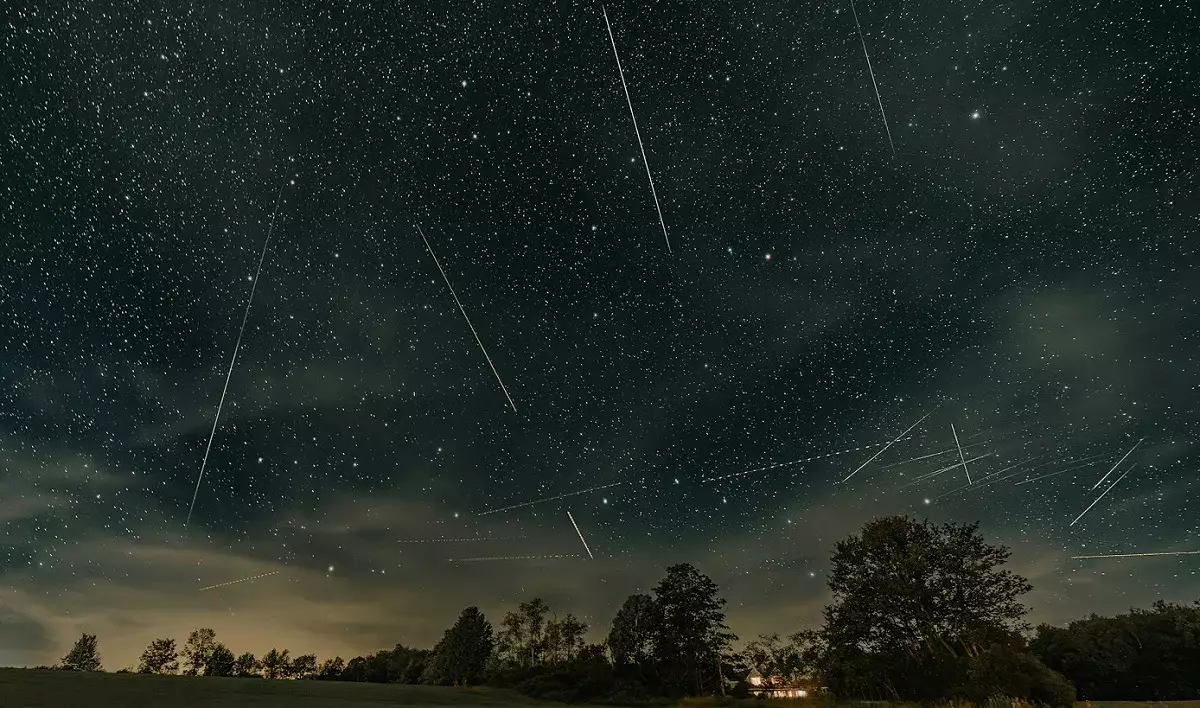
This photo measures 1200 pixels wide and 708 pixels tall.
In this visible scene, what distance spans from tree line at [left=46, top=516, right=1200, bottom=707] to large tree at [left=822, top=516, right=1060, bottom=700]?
0.06 metres

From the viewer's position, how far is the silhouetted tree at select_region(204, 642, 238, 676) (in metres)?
137

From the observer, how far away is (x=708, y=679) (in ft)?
191

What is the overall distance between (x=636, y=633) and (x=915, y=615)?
31.3 metres

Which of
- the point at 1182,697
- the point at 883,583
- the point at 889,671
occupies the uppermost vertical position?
the point at 883,583

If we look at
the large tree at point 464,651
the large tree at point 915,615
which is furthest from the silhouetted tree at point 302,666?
the large tree at point 915,615

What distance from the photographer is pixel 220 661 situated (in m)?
139

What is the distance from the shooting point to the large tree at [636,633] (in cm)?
5800

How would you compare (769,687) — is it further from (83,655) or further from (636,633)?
(83,655)

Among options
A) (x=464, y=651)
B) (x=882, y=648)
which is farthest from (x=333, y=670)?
(x=882, y=648)

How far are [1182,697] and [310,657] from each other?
170 m

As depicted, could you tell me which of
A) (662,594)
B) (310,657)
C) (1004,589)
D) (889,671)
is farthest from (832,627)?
(310,657)

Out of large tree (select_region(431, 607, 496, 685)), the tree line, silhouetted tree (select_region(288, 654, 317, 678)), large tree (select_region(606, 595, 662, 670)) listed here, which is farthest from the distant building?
silhouetted tree (select_region(288, 654, 317, 678))

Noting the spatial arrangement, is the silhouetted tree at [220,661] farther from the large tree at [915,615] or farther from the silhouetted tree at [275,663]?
the large tree at [915,615]

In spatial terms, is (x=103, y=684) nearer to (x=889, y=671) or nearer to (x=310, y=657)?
(x=889, y=671)
